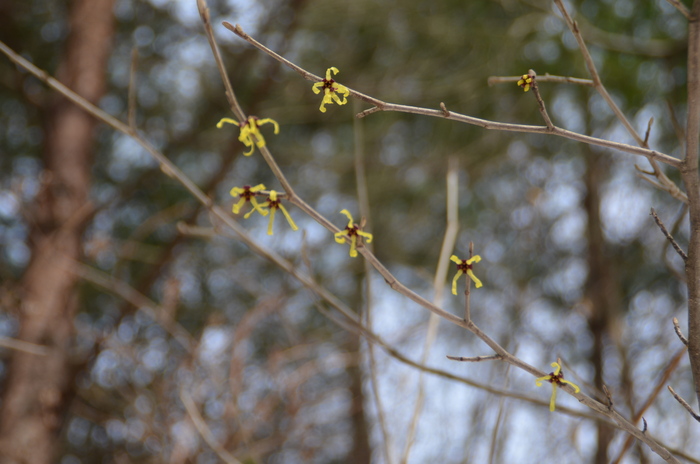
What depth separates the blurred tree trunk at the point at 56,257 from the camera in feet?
7.23

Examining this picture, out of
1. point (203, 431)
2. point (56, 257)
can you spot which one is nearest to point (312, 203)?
point (56, 257)

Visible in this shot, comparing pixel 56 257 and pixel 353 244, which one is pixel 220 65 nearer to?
pixel 353 244

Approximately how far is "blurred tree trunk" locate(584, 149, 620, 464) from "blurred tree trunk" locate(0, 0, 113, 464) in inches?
89.0

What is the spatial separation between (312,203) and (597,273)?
5.10 ft

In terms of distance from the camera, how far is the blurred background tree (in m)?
2.34

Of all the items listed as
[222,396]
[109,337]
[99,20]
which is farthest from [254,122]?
[99,20]

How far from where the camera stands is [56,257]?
7.80 ft

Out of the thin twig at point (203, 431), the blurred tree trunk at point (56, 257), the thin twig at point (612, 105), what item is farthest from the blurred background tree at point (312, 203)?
the thin twig at point (612, 105)

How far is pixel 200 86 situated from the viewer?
3.11 metres

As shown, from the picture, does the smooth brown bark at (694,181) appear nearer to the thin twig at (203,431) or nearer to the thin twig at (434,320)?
the thin twig at (434,320)

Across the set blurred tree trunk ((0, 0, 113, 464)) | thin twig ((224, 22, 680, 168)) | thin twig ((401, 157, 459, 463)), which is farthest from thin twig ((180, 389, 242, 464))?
blurred tree trunk ((0, 0, 113, 464))

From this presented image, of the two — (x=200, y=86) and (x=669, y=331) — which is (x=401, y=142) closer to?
(x=200, y=86)

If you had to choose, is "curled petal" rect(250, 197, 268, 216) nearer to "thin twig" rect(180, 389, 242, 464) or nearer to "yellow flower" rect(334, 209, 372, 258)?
"yellow flower" rect(334, 209, 372, 258)

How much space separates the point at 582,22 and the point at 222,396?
199 cm
